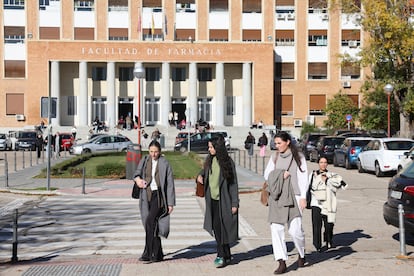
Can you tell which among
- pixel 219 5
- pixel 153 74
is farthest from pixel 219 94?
pixel 219 5

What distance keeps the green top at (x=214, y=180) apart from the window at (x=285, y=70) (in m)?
61.3

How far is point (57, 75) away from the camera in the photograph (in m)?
63.8

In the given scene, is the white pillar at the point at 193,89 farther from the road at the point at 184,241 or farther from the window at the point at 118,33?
the road at the point at 184,241

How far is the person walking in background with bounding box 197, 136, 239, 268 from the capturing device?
946 cm

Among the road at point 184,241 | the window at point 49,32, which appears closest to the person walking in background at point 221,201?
the road at point 184,241

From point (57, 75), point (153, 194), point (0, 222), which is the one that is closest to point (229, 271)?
point (153, 194)

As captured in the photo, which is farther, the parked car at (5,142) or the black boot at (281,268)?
the parked car at (5,142)

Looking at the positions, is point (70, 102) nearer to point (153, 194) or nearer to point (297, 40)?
point (297, 40)

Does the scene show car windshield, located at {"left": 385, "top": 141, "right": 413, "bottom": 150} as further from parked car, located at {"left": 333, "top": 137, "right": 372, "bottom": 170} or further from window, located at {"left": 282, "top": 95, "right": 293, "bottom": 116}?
window, located at {"left": 282, "top": 95, "right": 293, "bottom": 116}

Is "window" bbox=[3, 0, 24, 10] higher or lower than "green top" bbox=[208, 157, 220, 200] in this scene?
higher

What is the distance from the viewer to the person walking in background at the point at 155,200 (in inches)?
383

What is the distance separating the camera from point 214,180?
9.55 metres

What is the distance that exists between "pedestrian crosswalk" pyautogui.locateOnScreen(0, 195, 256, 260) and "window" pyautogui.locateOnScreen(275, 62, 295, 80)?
173 ft

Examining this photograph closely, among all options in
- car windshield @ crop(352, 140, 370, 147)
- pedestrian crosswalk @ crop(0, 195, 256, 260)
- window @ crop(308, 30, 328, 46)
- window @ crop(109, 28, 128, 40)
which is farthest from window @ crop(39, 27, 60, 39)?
pedestrian crosswalk @ crop(0, 195, 256, 260)
